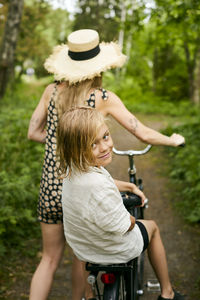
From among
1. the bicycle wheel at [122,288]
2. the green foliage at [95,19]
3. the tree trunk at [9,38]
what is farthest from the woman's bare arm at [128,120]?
the green foliage at [95,19]

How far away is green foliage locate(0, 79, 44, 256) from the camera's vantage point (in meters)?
4.43

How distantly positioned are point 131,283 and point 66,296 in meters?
1.60

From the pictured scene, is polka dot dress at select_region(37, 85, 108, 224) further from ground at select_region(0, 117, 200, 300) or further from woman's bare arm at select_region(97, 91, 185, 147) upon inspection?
ground at select_region(0, 117, 200, 300)

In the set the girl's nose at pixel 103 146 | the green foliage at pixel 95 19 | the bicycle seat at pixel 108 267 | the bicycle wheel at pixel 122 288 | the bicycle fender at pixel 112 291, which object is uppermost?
the green foliage at pixel 95 19

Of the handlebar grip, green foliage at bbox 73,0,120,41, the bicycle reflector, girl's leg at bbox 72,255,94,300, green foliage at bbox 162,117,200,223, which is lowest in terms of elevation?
green foliage at bbox 162,117,200,223

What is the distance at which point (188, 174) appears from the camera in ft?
22.0

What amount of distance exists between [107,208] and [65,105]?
0.92m

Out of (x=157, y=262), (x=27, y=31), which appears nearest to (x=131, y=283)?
(x=157, y=262)

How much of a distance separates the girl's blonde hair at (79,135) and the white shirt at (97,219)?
0.08m

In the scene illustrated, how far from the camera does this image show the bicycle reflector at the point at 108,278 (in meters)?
2.22

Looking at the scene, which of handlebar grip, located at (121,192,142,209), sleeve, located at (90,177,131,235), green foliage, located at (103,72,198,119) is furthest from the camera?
green foliage, located at (103,72,198,119)

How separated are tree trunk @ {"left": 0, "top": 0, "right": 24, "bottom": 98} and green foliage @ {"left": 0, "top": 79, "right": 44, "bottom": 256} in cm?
294

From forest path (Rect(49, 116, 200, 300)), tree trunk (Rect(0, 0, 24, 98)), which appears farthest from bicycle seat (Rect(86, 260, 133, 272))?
tree trunk (Rect(0, 0, 24, 98))

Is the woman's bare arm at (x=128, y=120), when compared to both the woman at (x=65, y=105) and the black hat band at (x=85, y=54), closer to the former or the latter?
the woman at (x=65, y=105)
